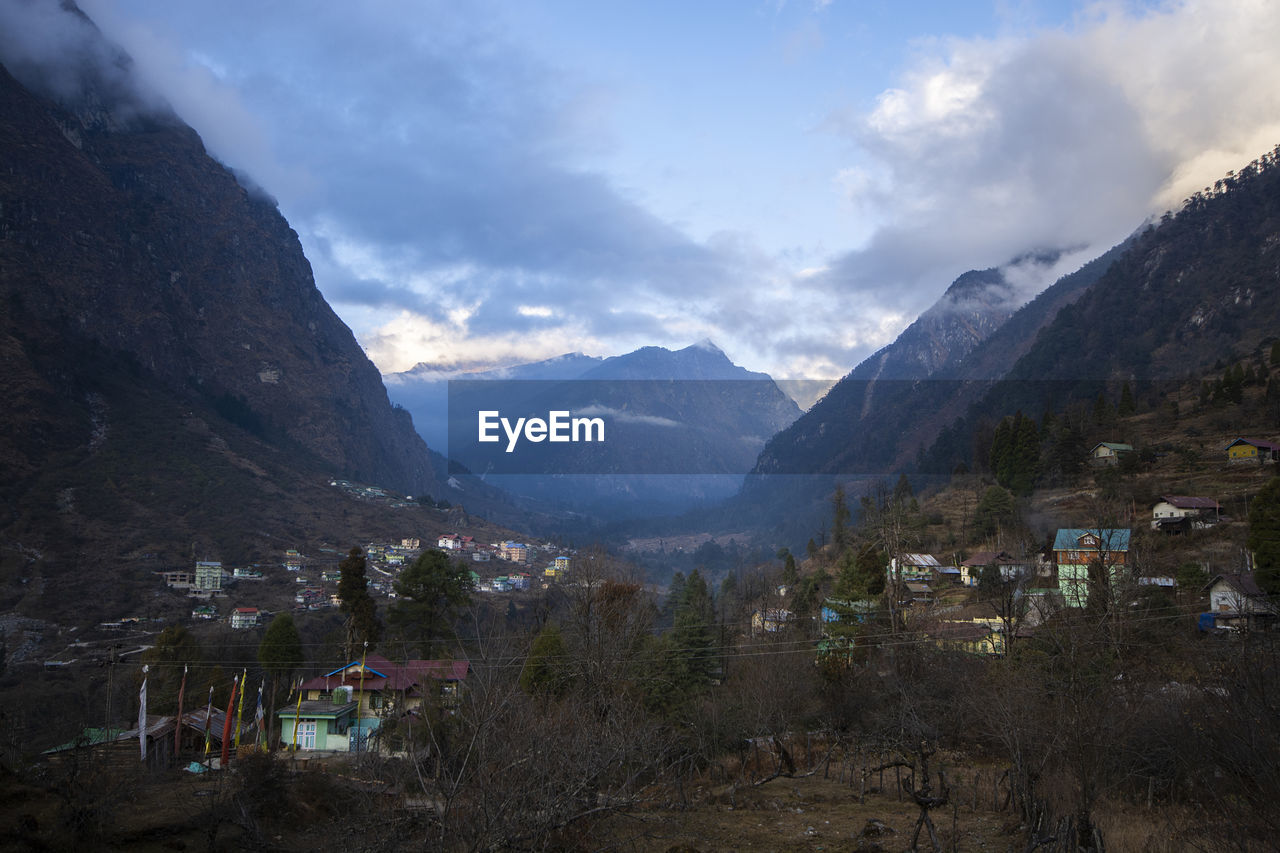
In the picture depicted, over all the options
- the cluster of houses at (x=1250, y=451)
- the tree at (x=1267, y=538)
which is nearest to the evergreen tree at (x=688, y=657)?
the tree at (x=1267, y=538)

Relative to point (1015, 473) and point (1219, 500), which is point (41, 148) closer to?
point (1015, 473)

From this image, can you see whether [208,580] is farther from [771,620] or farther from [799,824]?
[799,824]

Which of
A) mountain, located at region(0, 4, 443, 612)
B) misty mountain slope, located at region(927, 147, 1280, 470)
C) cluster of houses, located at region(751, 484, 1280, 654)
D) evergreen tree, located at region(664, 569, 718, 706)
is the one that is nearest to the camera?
cluster of houses, located at region(751, 484, 1280, 654)

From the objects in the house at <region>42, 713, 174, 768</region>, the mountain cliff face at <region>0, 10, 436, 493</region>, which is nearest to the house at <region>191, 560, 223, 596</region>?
the house at <region>42, 713, 174, 768</region>

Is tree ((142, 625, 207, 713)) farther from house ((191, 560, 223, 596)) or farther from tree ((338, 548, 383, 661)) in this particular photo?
house ((191, 560, 223, 596))

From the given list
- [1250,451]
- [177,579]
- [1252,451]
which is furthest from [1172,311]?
[177,579]

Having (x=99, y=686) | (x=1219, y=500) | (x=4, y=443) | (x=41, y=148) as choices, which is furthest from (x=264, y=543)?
(x=1219, y=500)

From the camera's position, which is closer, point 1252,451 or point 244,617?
point 1252,451
